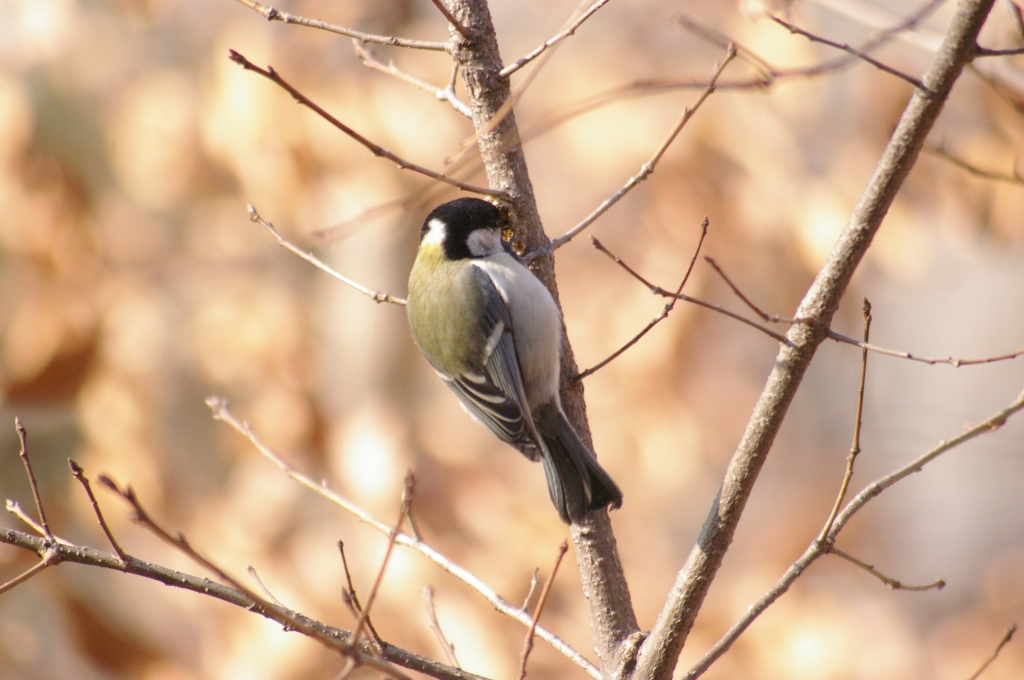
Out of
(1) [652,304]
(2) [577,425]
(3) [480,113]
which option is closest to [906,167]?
(3) [480,113]

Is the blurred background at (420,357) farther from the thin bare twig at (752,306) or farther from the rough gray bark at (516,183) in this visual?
the thin bare twig at (752,306)

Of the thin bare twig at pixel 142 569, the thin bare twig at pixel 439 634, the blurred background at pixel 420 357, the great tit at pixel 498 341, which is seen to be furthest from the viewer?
the blurred background at pixel 420 357

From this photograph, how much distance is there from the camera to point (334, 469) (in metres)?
4.50

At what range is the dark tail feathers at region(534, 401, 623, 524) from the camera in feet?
5.76

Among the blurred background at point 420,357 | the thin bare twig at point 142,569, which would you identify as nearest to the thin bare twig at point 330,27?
the thin bare twig at point 142,569

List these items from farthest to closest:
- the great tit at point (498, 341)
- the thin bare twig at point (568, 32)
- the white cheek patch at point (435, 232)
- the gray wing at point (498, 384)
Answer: the white cheek patch at point (435, 232) < the gray wing at point (498, 384) < the great tit at point (498, 341) < the thin bare twig at point (568, 32)

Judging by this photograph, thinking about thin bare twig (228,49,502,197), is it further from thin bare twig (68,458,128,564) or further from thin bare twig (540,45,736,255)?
thin bare twig (68,458,128,564)

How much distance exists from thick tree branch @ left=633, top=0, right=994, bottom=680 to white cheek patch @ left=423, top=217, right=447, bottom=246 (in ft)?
3.96

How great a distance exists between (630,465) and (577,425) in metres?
2.50

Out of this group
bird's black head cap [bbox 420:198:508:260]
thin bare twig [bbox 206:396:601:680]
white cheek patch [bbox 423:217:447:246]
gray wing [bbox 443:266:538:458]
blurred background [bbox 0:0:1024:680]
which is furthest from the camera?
blurred background [bbox 0:0:1024:680]

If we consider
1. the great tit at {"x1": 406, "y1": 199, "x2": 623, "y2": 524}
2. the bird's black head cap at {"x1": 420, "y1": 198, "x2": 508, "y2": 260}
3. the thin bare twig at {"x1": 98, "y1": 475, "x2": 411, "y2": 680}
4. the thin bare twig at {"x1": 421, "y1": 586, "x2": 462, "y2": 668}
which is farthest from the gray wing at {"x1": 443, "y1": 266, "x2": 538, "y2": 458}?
the thin bare twig at {"x1": 98, "y1": 475, "x2": 411, "y2": 680}

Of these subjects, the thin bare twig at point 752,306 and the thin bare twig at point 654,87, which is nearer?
the thin bare twig at point 654,87

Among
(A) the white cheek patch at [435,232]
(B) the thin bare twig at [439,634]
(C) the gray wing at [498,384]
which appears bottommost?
(B) the thin bare twig at [439,634]

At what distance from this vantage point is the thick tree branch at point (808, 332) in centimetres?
114
